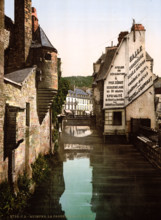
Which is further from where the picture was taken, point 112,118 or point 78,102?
point 78,102

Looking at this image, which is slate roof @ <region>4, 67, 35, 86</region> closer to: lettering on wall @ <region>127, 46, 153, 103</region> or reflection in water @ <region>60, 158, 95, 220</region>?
reflection in water @ <region>60, 158, 95, 220</region>

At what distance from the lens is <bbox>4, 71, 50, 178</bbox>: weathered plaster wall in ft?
29.3

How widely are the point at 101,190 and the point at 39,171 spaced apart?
375 centimetres

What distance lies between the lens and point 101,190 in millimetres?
11492

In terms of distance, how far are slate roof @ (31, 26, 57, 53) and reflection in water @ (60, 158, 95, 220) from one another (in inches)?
326

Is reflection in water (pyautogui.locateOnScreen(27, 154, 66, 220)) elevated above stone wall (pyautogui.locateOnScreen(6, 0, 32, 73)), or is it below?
below

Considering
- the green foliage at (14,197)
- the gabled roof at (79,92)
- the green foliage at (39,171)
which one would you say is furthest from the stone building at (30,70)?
the gabled roof at (79,92)

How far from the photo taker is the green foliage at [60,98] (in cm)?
1836

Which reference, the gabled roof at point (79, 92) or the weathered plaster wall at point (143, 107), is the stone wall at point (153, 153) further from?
the gabled roof at point (79, 92)

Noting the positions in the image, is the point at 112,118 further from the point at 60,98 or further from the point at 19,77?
the point at 19,77

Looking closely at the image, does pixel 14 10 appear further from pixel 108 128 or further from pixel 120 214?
pixel 108 128

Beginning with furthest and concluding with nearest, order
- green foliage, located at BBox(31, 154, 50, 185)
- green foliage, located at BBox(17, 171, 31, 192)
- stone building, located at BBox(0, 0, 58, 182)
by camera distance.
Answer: green foliage, located at BBox(31, 154, 50, 185)
stone building, located at BBox(0, 0, 58, 182)
green foliage, located at BBox(17, 171, 31, 192)

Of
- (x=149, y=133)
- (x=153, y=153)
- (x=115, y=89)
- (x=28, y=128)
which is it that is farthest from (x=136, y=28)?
(x=28, y=128)

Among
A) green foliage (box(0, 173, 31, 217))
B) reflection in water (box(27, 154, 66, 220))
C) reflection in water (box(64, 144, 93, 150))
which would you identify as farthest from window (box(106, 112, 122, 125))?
green foliage (box(0, 173, 31, 217))
